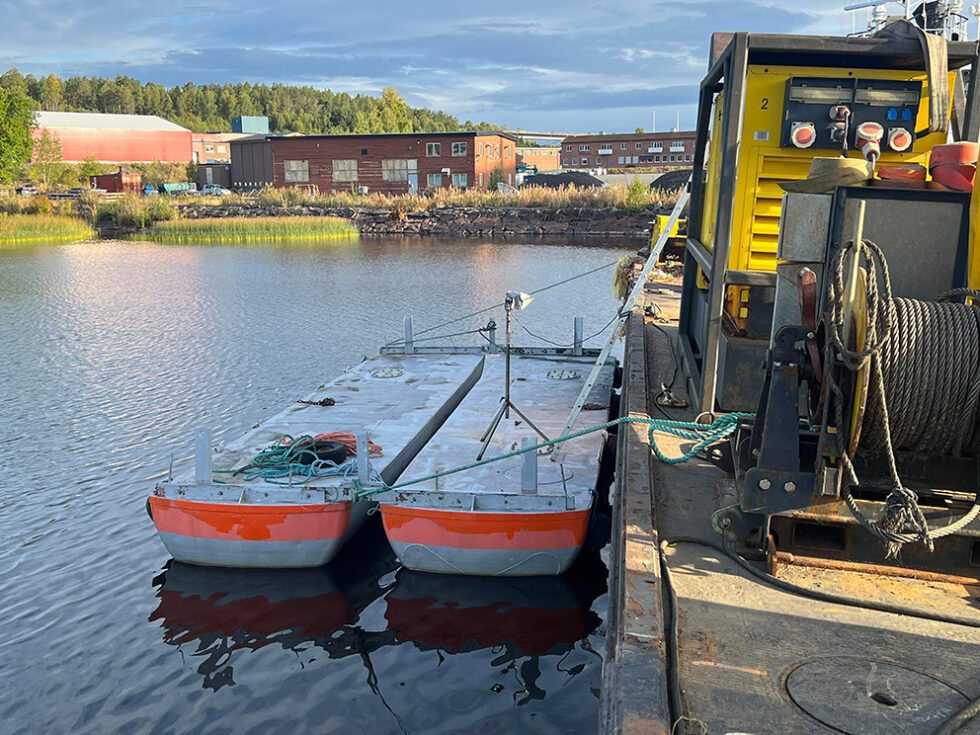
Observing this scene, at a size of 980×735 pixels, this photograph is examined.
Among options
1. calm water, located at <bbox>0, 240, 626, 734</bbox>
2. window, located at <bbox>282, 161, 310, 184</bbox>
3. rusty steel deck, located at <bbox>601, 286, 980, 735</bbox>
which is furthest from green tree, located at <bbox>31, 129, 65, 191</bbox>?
rusty steel deck, located at <bbox>601, 286, 980, 735</bbox>

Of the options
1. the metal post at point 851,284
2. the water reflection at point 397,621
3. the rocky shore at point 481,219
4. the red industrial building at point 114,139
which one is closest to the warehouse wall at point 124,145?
the red industrial building at point 114,139

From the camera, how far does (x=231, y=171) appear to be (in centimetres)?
7394

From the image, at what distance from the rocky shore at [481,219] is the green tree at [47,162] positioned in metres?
22.3

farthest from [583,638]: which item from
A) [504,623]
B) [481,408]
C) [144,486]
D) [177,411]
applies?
[177,411]

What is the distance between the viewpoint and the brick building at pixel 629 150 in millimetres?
77000

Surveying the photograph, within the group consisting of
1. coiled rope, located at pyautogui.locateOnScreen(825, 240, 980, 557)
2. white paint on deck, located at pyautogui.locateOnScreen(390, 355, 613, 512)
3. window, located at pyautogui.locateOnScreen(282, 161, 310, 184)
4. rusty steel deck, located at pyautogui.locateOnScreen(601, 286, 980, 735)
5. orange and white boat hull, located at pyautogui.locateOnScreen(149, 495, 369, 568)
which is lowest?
orange and white boat hull, located at pyautogui.locateOnScreen(149, 495, 369, 568)

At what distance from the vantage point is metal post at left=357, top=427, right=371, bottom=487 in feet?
27.8

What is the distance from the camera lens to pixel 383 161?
6481cm

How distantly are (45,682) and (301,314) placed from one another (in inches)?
699

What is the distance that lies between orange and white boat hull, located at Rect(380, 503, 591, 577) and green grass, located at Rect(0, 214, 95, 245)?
140ft

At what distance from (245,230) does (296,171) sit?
19757 millimetres

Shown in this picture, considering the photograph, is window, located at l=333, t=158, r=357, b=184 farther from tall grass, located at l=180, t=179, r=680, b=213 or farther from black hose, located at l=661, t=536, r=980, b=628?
black hose, located at l=661, t=536, r=980, b=628

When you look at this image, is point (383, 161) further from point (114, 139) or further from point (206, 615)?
point (206, 615)

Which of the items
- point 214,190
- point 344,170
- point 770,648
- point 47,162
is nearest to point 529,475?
point 770,648
